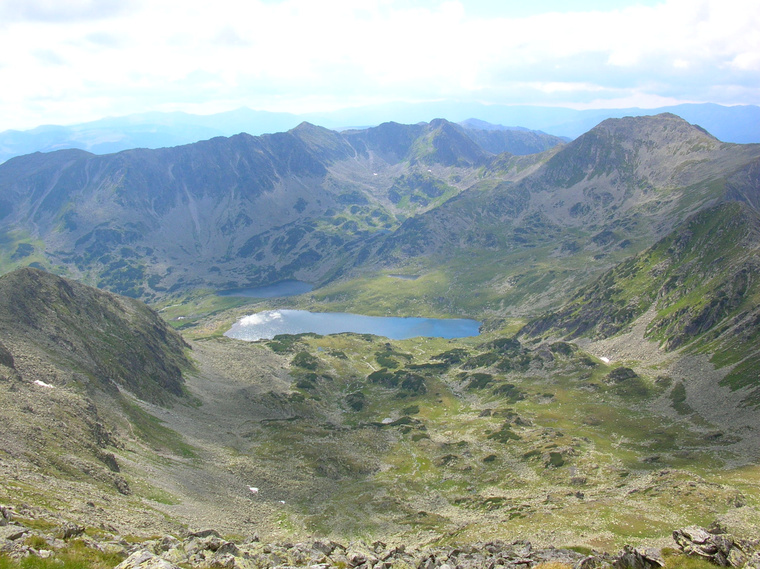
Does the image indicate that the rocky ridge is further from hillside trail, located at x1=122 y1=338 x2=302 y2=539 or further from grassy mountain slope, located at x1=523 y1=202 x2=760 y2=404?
grassy mountain slope, located at x1=523 y1=202 x2=760 y2=404

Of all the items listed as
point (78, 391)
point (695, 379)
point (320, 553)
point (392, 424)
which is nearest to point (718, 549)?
point (320, 553)

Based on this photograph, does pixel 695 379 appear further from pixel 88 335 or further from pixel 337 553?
pixel 88 335

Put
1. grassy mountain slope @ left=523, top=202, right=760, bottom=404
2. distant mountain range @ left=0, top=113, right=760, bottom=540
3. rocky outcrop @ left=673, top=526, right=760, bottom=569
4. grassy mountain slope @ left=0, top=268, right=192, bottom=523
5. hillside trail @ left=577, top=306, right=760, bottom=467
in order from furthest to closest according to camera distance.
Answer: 1. grassy mountain slope @ left=523, top=202, right=760, bottom=404
2. hillside trail @ left=577, top=306, right=760, bottom=467
3. distant mountain range @ left=0, top=113, right=760, bottom=540
4. grassy mountain slope @ left=0, top=268, right=192, bottom=523
5. rocky outcrop @ left=673, top=526, right=760, bottom=569

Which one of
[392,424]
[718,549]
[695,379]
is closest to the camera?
[718,549]

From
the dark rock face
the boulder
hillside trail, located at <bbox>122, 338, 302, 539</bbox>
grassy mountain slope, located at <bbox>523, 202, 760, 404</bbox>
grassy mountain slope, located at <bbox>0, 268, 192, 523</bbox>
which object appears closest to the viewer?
the boulder

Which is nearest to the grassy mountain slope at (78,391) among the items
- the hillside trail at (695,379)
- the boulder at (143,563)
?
the boulder at (143,563)

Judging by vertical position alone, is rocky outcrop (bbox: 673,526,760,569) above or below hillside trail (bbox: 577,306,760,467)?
above

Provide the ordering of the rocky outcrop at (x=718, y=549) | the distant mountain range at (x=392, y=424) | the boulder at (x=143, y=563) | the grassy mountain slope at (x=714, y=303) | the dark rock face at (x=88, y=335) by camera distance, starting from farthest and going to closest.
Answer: the grassy mountain slope at (x=714, y=303), the dark rock face at (x=88, y=335), the distant mountain range at (x=392, y=424), the rocky outcrop at (x=718, y=549), the boulder at (x=143, y=563)

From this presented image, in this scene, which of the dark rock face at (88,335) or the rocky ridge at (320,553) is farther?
the dark rock face at (88,335)

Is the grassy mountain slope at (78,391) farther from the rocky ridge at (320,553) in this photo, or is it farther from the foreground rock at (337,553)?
the foreground rock at (337,553)

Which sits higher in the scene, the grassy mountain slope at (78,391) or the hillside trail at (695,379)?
the grassy mountain slope at (78,391)

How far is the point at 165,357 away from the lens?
13538 cm

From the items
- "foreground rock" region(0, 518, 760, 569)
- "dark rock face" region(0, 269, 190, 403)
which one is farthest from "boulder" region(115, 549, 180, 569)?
"dark rock face" region(0, 269, 190, 403)

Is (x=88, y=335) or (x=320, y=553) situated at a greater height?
(x=88, y=335)
